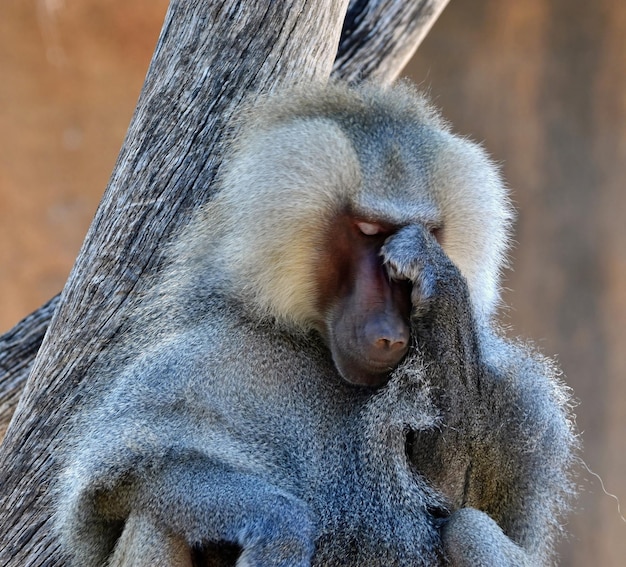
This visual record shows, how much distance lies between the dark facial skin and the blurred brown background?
3.85 m

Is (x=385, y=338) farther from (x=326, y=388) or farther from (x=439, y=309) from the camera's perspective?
(x=326, y=388)

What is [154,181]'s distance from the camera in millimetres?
2473

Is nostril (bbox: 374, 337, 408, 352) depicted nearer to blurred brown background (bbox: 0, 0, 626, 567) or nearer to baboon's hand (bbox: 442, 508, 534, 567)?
baboon's hand (bbox: 442, 508, 534, 567)

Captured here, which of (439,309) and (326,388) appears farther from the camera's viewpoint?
(326,388)

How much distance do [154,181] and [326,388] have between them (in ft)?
2.87

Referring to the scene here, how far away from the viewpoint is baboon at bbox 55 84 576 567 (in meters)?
1.84

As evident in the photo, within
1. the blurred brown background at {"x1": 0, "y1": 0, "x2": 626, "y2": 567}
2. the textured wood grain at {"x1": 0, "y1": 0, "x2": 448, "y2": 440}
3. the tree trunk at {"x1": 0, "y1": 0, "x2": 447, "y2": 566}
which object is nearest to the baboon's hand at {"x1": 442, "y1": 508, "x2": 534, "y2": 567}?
the tree trunk at {"x1": 0, "y1": 0, "x2": 447, "y2": 566}

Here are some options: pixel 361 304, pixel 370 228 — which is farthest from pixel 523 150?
pixel 361 304

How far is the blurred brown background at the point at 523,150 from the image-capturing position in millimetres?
5570

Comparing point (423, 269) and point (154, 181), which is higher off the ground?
point (423, 269)

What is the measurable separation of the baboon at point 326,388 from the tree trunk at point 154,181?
27cm

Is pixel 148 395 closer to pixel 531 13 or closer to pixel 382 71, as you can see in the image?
pixel 382 71

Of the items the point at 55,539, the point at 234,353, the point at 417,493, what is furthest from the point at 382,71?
the point at 55,539

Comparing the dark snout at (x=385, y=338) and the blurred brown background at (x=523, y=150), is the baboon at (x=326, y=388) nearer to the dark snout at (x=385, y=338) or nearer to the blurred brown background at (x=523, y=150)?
the dark snout at (x=385, y=338)
